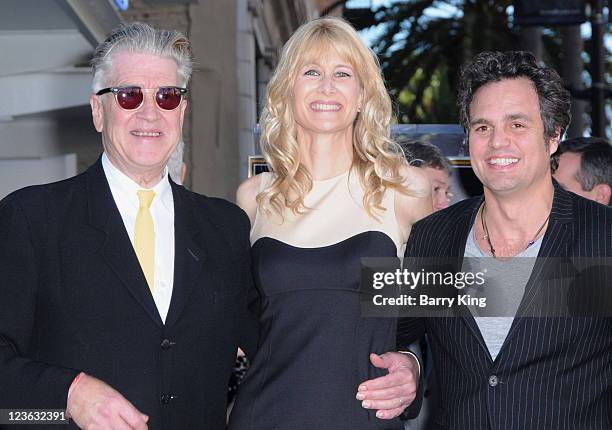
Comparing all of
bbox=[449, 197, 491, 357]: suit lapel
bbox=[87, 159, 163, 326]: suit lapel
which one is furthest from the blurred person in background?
bbox=[87, 159, 163, 326]: suit lapel

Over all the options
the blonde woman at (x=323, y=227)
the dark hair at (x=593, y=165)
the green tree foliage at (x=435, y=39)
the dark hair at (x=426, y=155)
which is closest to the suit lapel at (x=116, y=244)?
the blonde woman at (x=323, y=227)

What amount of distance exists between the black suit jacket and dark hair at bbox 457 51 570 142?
1.24m

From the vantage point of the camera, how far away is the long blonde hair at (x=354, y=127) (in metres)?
3.82

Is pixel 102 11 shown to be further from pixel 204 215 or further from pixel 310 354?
pixel 310 354

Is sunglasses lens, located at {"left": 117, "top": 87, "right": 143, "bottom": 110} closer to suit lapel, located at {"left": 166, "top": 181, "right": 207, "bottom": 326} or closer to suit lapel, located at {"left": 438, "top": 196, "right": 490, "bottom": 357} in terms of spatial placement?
suit lapel, located at {"left": 166, "top": 181, "right": 207, "bottom": 326}

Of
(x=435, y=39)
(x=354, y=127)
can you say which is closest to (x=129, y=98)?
(x=354, y=127)

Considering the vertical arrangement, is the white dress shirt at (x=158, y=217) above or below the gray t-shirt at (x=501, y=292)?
above

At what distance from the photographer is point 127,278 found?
3170 mm

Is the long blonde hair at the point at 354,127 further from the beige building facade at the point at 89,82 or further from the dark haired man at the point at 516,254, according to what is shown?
the beige building facade at the point at 89,82

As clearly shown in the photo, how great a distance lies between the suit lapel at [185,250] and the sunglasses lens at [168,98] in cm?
34

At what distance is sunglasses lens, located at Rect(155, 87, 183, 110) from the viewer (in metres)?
3.42

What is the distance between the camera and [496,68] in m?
3.43

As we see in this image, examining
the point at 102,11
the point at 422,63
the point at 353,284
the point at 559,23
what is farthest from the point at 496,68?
the point at 422,63

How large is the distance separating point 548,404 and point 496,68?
123cm
